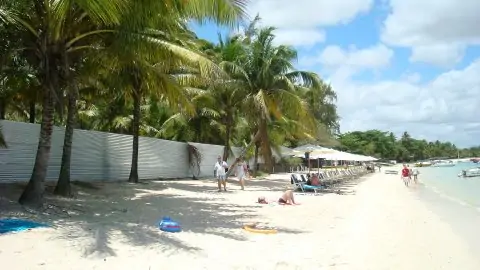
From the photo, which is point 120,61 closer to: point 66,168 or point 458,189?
point 66,168

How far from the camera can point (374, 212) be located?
49.4 feet

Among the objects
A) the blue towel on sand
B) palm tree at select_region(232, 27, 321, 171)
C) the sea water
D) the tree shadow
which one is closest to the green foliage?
the sea water

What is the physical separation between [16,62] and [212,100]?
1347cm

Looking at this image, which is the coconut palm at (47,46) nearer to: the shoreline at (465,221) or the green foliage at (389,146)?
the shoreline at (465,221)

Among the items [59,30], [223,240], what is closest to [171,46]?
[59,30]

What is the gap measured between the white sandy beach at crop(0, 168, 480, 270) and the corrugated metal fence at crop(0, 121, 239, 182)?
6.31ft

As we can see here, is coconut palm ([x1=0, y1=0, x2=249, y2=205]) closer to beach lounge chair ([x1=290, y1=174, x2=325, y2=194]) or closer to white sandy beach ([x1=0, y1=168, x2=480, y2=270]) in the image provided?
white sandy beach ([x1=0, y1=168, x2=480, y2=270])

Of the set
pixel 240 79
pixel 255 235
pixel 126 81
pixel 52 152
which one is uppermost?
pixel 240 79

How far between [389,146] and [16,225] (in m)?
134

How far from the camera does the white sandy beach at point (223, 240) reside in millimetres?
6859

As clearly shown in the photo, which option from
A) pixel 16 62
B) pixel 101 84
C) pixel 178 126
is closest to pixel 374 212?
pixel 101 84

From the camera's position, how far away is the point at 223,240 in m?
8.63

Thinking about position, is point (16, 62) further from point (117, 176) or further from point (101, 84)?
point (117, 176)

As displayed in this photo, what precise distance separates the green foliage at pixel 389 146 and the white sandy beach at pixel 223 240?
252 feet
